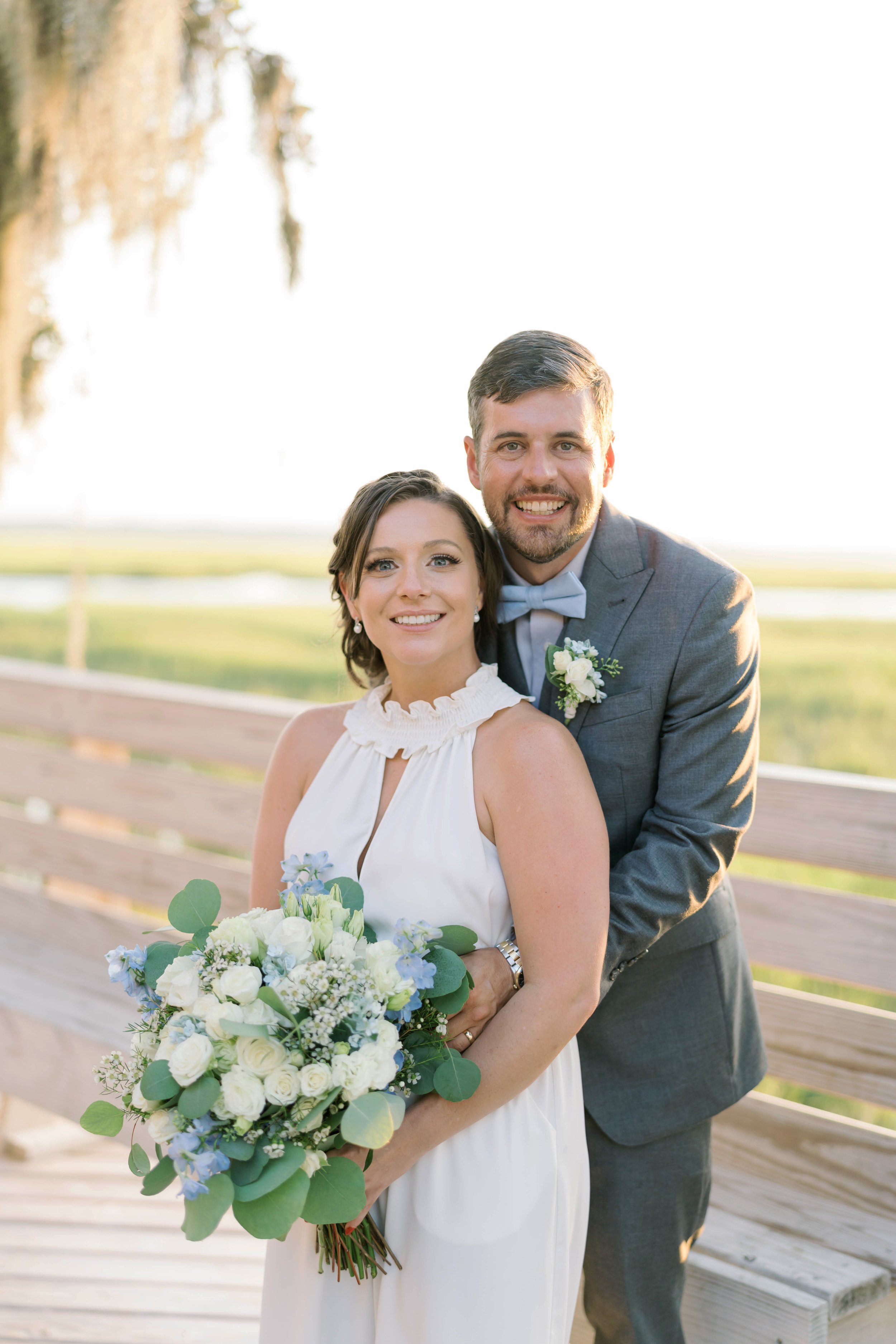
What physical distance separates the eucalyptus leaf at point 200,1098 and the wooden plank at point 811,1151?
1.82 meters

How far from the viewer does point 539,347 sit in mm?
2246

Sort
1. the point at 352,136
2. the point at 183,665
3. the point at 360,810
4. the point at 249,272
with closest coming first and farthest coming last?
the point at 360,810, the point at 352,136, the point at 249,272, the point at 183,665

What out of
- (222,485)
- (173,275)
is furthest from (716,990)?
(222,485)

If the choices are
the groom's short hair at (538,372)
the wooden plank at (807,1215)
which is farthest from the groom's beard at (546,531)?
the wooden plank at (807,1215)

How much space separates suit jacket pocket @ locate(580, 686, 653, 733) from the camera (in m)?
2.23

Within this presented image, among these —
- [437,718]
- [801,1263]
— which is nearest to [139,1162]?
[437,718]

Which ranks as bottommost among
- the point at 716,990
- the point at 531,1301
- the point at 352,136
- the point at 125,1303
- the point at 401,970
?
the point at 125,1303

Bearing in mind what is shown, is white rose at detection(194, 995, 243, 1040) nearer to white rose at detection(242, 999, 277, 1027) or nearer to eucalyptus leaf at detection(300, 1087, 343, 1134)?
white rose at detection(242, 999, 277, 1027)

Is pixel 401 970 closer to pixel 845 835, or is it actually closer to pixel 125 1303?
pixel 845 835

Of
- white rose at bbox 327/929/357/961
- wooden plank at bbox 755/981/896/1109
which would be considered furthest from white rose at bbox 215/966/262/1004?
wooden plank at bbox 755/981/896/1109

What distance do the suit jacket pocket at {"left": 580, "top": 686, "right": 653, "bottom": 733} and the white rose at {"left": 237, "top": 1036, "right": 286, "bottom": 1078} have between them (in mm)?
889

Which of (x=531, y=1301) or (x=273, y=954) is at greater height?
(x=273, y=954)

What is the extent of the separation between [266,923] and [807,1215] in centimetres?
180

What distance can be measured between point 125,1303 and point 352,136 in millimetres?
8223
